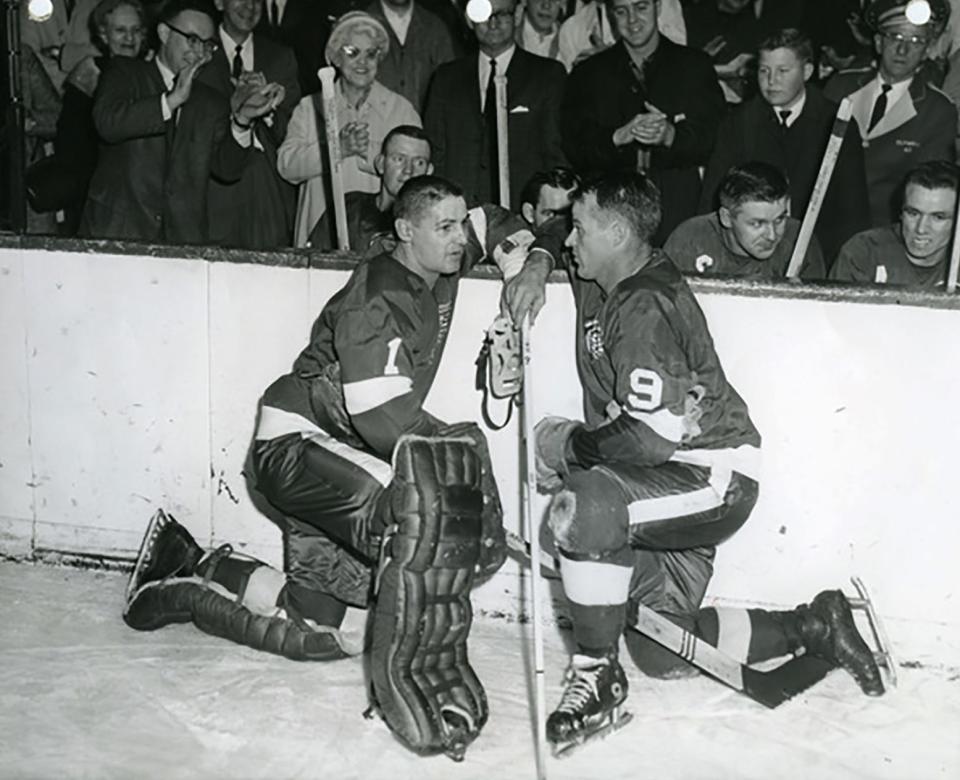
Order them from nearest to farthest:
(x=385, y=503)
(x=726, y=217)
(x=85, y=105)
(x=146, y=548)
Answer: (x=385, y=503) → (x=726, y=217) → (x=146, y=548) → (x=85, y=105)

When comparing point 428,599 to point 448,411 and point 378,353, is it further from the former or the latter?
point 448,411

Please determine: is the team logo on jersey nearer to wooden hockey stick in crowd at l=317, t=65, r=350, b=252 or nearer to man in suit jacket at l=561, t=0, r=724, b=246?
wooden hockey stick in crowd at l=317, t=65, r=350, b=252

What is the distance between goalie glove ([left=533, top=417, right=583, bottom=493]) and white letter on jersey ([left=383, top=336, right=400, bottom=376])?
24.7 inches

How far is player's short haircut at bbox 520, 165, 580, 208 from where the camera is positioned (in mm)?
5598

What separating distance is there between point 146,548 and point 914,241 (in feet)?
9.56

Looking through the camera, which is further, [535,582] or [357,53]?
[357,53]

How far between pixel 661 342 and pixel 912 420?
987mm

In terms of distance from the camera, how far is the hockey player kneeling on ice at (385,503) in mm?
4340

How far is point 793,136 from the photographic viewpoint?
5645mm

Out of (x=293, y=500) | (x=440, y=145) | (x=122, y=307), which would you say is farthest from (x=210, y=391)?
(x=440, y=145)

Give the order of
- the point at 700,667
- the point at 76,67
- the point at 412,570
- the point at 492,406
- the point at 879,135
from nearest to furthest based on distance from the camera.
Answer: the point at 412,570 < the point at 700,667 < the point at 492,406 < the point at 879,135 < the point at 76,67

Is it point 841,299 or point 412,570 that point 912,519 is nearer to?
point 841,299

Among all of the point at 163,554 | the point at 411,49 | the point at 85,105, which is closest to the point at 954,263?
the point at 411,49

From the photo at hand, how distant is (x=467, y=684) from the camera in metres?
4.46
